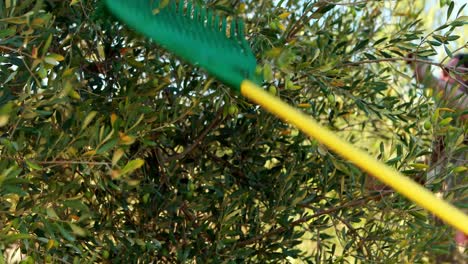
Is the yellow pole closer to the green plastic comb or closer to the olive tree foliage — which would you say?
the green plastic comb

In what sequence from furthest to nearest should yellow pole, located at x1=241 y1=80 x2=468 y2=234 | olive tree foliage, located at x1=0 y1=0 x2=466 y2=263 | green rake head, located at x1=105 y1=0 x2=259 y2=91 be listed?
1. olive tree foliage, located at x1=0 y1=0 x2=466 y2=263
2. green rake head, located at x1=105 y1=0 x2=259 y2=91
3. yellow pole, located at x1=241 y1=80 x2=468 y2=234

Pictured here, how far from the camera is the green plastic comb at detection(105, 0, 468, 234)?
67.6 inches

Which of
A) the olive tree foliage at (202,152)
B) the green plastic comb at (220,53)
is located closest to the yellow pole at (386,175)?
the green plastic comb at (220,53)

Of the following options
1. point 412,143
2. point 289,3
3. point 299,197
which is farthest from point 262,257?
point 289,3

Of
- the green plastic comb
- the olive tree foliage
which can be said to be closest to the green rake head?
the green plastic comb

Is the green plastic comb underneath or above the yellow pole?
above

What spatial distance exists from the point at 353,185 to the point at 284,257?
1.30 feet

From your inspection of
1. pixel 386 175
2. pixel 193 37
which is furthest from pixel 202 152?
pixel 386 175

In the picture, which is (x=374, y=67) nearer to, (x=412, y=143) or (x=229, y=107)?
(x=412, y=143)

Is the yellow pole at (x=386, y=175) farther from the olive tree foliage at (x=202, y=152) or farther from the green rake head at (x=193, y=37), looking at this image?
the olive tree foliage at (x=202, y=152)

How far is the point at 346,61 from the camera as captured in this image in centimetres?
319

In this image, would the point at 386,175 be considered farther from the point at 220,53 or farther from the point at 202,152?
the point at 202,152

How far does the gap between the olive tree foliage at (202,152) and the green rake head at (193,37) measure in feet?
0.77

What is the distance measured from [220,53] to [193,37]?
10 centimetres
